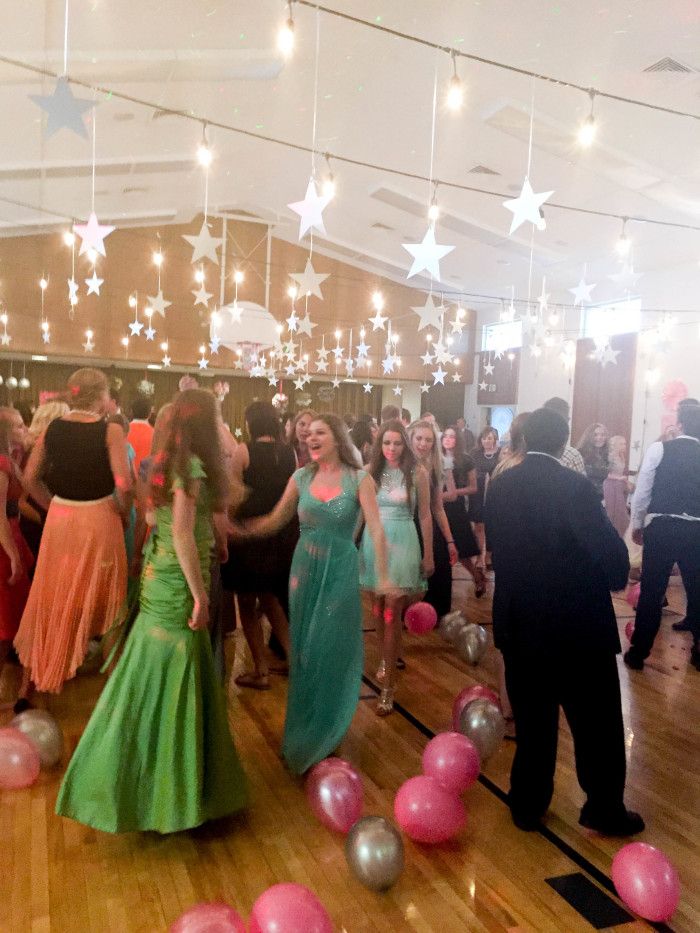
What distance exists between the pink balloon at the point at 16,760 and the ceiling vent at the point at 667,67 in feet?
20.4

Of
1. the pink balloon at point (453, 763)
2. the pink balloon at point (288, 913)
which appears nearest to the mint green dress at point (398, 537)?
the pink balloon at point (453, 763)

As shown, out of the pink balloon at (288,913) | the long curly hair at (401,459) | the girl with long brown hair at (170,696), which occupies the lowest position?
the pink balloon at (288,913)

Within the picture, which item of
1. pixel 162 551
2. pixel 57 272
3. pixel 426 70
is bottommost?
pixel 162 551

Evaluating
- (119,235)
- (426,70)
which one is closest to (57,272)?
(119,235)

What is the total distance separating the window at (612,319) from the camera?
11625mm

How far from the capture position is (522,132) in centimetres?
753

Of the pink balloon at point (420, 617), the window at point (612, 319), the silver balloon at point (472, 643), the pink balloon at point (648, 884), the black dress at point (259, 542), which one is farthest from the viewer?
the window at point (612, 319)

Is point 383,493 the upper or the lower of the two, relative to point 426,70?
lower

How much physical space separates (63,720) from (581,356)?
11399 millimetres

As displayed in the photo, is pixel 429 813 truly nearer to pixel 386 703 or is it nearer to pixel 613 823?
pixel 613 823

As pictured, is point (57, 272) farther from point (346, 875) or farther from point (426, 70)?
point (346, 875)

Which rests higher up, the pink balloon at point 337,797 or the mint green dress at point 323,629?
the mint green dress at point 323,629

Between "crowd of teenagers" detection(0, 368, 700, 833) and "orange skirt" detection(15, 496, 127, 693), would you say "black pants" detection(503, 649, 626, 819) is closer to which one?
"crowd of teenagers" detection(0, 368, 700, 833)

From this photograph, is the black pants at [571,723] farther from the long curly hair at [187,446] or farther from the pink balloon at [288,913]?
the long curly hair at [187,446]
